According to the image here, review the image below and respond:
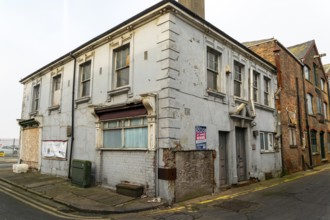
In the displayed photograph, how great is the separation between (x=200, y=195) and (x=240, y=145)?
175 inches

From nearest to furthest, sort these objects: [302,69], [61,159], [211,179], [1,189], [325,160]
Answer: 1. [211,179]
2. [1,189]
3. [61,159]
4. [302,69]
5. [325,160]

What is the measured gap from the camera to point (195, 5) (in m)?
11.9

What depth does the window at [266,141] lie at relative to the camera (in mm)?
14344

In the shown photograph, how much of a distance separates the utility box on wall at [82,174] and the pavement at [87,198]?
21 centimetres

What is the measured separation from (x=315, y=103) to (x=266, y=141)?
39.5 ft

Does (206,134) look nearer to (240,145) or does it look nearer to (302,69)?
(240,145)

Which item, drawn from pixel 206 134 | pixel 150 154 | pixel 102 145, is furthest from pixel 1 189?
pixel 206 134

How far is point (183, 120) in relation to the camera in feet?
29.6

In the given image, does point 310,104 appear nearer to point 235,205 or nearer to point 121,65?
point 235,205

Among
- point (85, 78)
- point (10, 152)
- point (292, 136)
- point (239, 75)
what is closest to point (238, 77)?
point (239, 75)

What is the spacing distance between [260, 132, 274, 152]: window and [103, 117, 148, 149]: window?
8.16m

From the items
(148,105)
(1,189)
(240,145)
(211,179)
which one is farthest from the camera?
(240,145)

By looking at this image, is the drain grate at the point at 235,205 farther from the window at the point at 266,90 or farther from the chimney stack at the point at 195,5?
the window at the point at 266,90

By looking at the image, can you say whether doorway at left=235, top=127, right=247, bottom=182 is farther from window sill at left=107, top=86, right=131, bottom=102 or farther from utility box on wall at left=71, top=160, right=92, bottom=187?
utility box on wall at left=71, top=160, right=92, bottom=187
